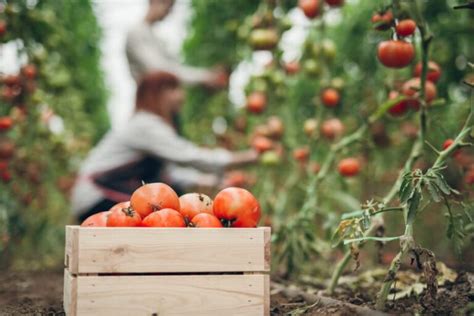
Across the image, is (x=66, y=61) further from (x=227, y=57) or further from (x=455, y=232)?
(x=455, y=232)

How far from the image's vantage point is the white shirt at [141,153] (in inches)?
146

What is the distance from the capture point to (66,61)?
17.4ft

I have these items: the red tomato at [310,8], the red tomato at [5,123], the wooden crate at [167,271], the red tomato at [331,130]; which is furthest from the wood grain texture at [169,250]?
the red tomato at [5,123]

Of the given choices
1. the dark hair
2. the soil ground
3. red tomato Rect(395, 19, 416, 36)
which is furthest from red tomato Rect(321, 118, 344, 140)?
red tomato Rect(395, 19, 416, 36)

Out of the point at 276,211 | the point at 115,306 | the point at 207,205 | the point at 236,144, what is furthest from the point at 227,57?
the point at 115,306

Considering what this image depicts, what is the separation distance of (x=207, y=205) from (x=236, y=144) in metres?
2.97

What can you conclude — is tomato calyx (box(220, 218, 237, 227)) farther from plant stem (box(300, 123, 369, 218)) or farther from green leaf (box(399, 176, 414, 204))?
plant stem (box(300, 123, 369, 218))

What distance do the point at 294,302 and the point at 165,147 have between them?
5.02ft

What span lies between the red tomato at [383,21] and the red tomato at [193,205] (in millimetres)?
899

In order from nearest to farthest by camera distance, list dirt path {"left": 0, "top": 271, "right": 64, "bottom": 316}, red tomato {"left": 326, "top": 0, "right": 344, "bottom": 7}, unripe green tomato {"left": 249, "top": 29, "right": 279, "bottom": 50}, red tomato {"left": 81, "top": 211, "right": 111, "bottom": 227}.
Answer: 1. red tomato {"left": 81, "top": 211, "right": 111, "bottom": 227}
2. dirt path {"left": 0, "top": 271, "right": 64, "bottom": 316}
3. red tomato {"left": 326, "top": 0, "right": 344, "bottom": 7}
4. unripe green tomato {"left": 249, "top": 29, "right": 279, "bottom": 50}

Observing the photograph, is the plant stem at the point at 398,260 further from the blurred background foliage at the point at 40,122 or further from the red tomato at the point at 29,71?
the red tomato at the point at 29,71

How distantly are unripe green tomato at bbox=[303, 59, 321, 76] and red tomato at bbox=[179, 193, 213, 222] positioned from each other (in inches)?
68.9

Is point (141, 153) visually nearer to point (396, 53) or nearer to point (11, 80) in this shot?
point (11, 80)

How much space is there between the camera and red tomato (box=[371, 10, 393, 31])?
2418mm
